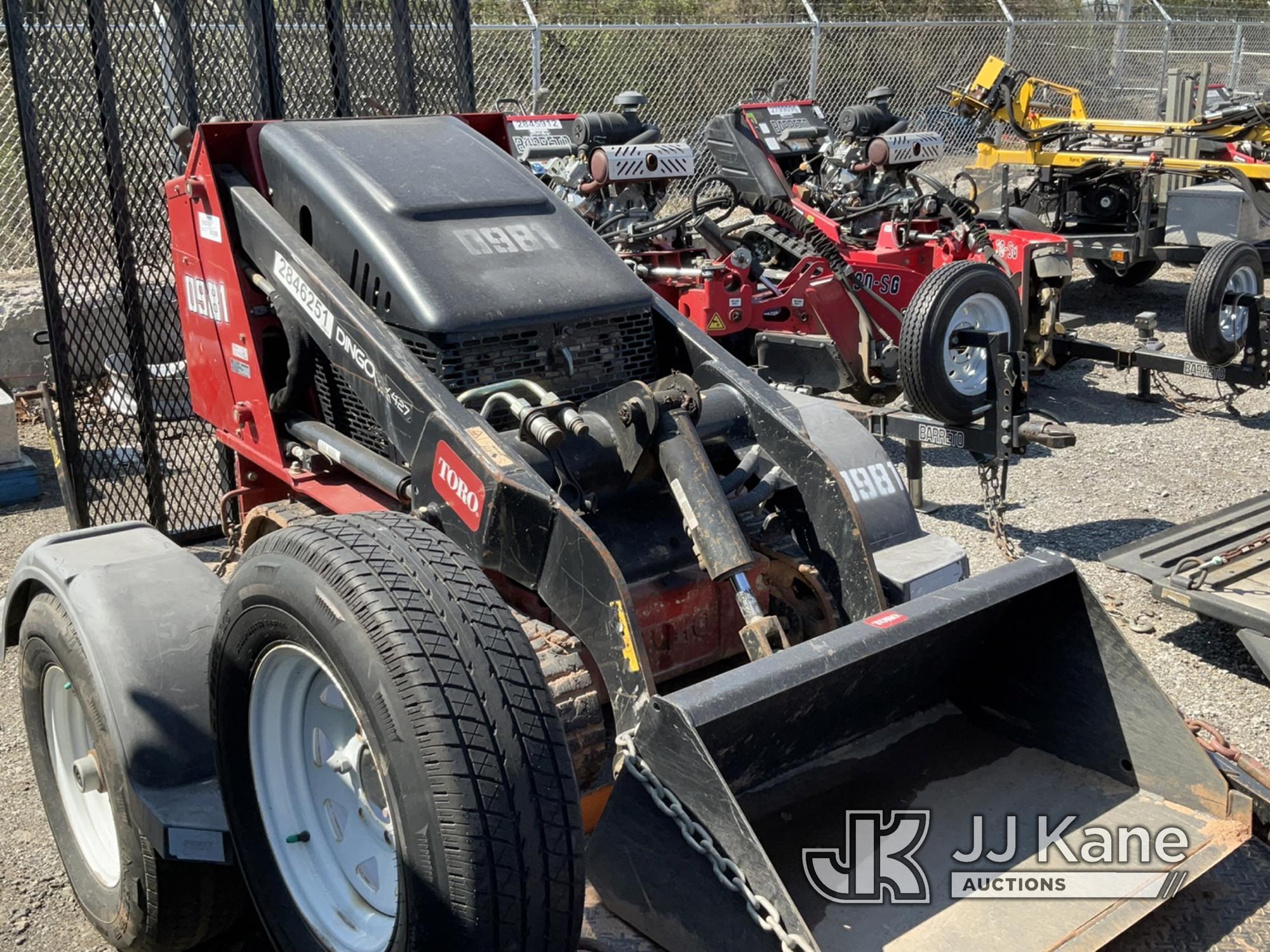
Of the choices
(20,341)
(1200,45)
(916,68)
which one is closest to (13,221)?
(20,341)

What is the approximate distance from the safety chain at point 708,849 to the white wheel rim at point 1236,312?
596 cm

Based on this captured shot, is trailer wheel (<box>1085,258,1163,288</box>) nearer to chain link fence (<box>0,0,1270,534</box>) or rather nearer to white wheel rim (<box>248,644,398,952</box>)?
chain link fence (<box>0,0,1270,534</box>)

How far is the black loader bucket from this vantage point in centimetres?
248

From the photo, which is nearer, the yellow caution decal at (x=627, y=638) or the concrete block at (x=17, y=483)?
the yellow caution decal at (x=627, y=638)

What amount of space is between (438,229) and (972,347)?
10.1ft

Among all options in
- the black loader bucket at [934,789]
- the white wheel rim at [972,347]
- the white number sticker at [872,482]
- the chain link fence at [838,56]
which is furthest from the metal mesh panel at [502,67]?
the black loader bucket at [934,789]

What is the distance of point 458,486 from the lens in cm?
293

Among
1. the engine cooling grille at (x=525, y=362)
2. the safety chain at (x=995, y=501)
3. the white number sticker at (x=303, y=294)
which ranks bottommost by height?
the safety chain at (x=995, y=501)

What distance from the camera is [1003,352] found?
17.3 feet

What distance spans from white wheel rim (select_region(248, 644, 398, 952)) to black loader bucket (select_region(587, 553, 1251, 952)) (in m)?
0.45

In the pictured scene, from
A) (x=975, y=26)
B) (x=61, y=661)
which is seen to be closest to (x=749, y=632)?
(x=61, y=661)

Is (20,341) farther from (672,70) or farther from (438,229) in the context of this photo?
(672,70)

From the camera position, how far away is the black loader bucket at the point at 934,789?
8.13 feet

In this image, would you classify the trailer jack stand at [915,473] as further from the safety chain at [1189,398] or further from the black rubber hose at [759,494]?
the safety chain at [1189,398]
